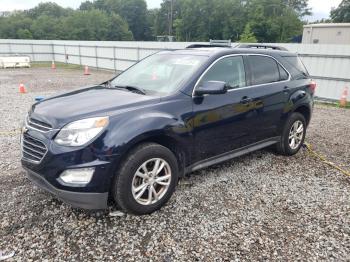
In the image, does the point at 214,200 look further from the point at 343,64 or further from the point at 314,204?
the point at 343,64

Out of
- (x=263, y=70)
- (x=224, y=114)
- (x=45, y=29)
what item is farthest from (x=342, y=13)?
(x=224, y=114)

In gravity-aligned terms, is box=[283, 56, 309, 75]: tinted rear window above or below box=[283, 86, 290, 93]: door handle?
above

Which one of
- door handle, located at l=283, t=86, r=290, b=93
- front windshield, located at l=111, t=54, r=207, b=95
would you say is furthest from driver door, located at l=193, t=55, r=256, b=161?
door handle, located at l=283, t=86, r=290, b=93

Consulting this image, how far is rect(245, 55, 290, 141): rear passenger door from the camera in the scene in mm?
4426

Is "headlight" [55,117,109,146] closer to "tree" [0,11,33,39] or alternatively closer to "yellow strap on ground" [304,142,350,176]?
"yellow strap on ground" [304,142,350,176]

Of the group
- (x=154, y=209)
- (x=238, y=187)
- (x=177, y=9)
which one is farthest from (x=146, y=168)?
(x=177, y=9)

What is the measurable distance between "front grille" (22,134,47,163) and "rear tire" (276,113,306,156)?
3709 millimetres

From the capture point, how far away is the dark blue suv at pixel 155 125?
9.70 feet

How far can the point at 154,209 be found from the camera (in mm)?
3439

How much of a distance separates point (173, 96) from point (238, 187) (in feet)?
5.22

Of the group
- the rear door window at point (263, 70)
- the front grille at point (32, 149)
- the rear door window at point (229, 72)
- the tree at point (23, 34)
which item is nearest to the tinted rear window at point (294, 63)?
the rear door window at point (263, 70)

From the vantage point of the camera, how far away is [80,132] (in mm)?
2957

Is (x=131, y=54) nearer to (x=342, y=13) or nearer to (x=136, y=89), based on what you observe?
→ (x=136, y=89)

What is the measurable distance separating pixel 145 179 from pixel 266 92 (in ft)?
7.71
